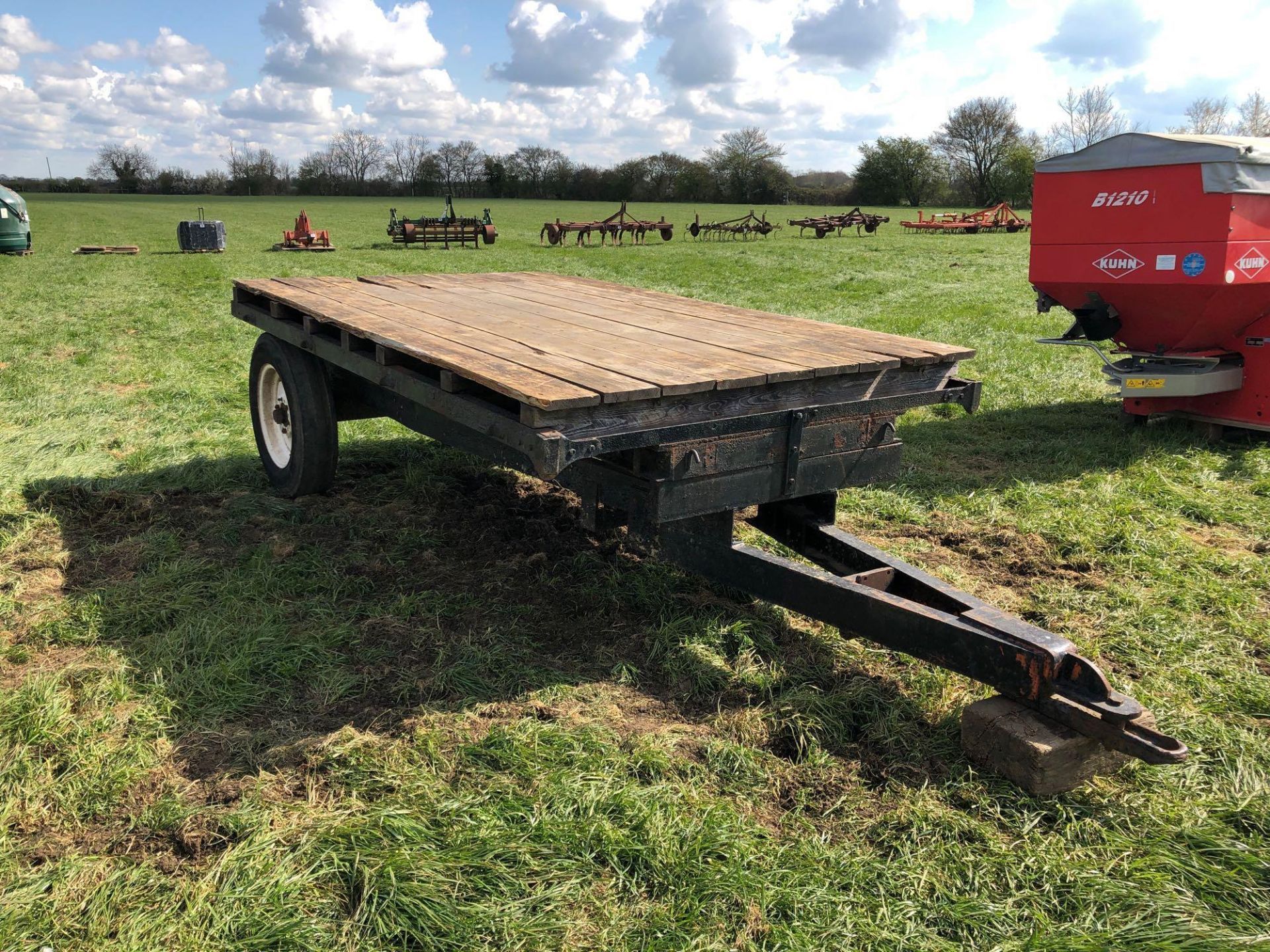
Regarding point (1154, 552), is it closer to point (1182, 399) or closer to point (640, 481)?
point (1182, 399)

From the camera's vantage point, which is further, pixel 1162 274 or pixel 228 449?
pixel 228 449

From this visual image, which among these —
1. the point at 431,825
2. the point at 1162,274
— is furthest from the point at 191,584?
the point at 1162,274

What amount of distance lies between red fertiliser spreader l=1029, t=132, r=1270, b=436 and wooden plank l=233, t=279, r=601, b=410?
4.74 metres

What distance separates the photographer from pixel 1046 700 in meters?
2.94

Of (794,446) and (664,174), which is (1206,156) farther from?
(664,174)

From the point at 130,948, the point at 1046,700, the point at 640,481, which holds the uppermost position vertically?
the point at 640,481

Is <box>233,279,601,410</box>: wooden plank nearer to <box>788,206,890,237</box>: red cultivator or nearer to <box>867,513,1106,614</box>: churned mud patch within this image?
<box>867,513,1106,614</box>: churned mud patch

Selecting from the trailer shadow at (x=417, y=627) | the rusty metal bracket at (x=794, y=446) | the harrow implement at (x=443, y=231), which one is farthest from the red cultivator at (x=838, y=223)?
the rusty metal bracket at (x=794, y=446)

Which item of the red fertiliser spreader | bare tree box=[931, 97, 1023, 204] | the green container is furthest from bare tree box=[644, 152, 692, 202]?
the red fertiliser spreader

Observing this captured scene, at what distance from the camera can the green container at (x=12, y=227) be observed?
2400 cm

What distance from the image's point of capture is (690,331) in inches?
172

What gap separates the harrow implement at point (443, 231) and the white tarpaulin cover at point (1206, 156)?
80.7 ft

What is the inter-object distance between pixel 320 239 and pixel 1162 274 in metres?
25.3

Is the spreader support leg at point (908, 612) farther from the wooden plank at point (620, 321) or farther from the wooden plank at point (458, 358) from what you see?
the wooden plank at point (458, 358)
